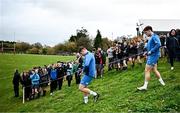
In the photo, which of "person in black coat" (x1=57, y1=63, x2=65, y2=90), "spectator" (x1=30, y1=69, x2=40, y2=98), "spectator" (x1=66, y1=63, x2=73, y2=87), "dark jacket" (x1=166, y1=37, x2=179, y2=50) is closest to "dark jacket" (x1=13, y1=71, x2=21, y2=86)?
"spectator" (x1=30, y1=69, x2=40, y2=98)

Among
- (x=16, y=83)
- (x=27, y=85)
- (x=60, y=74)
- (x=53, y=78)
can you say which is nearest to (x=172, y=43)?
(x=60, y=74)

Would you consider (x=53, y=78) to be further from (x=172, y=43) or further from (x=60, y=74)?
(x=172, y=43)

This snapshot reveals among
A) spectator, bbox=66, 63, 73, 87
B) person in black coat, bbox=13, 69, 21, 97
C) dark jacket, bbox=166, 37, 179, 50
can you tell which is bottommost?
person in black coat, bbox=13, 69, 21, 97

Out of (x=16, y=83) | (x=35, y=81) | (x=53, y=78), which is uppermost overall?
(x=53, y=78)

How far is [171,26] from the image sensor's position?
4584cm

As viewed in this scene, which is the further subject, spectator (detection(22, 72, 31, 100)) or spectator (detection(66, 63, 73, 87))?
spectator (detection(66, 63, 73, 87))

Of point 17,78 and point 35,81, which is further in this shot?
point 17,78

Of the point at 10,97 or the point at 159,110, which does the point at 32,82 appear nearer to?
the point at 10,97

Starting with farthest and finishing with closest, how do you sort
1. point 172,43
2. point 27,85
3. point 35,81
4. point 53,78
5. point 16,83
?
point 16,83 → point 53,78 → point 27,85 → point 35,81 → point 172,43

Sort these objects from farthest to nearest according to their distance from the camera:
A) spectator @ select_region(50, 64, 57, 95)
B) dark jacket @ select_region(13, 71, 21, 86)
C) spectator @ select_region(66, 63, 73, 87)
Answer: dark jacket @ select_region(13, 71, 21, 86), spectator @ select_region(66, 63, 73, 87), spectator @ select_region(50, 64, 57, 95)

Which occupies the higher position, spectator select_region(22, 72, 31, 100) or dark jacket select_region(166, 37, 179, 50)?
dark jacket select_region(166, 37, 179, 50)

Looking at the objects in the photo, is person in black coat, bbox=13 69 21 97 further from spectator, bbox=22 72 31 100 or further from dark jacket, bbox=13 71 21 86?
spectator, bbox=22 72 31 100

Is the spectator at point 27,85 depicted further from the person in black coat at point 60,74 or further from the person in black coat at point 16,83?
the person in black coat at point 60,74

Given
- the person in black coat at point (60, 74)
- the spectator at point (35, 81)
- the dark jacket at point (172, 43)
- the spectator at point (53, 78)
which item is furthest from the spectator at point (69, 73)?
the dark jacket at point (172, 43)
